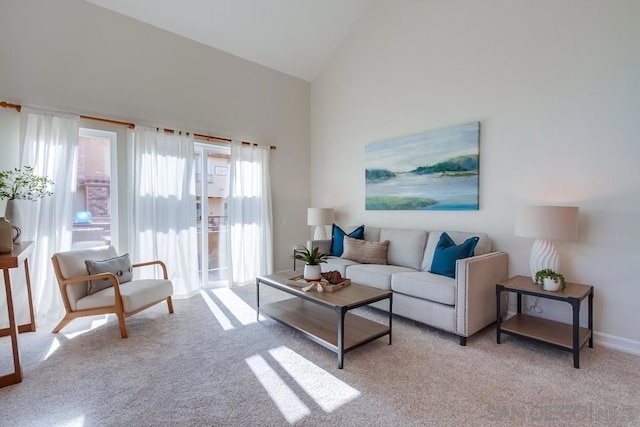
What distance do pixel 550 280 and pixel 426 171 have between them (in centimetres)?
185

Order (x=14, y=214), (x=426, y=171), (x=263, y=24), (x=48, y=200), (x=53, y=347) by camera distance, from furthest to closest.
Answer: (x=263, y=24), (x=426, y=171), (x=48, y=200), (x=14, y=214), (x=53, y=347)

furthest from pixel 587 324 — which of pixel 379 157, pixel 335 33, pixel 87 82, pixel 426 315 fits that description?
pixel 87 82

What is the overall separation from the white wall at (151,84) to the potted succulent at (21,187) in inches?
6.9

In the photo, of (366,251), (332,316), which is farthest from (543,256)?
(332,316)

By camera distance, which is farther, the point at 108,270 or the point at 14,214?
the point at 108,270

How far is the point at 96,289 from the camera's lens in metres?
2.94

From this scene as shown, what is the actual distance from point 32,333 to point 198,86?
343 centimetres

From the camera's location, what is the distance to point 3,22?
3051mm

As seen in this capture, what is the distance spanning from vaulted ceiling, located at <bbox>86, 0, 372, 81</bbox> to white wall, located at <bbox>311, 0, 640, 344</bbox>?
64 centimetres

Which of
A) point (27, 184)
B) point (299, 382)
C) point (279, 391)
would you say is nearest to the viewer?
point (279, 391)

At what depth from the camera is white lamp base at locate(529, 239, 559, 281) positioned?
2754mm

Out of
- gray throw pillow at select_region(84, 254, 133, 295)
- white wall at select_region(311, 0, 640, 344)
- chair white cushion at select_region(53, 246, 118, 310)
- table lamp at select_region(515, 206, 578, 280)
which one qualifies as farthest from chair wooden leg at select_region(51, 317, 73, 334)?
→ table lamp at select_region(515, 206, 578, 280)

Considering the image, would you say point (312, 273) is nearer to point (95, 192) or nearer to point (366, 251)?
point (366, 251)

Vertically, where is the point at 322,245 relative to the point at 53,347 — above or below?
above
